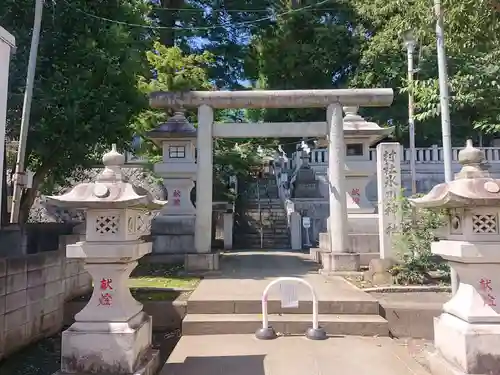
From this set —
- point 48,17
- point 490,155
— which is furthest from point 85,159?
point 490,155

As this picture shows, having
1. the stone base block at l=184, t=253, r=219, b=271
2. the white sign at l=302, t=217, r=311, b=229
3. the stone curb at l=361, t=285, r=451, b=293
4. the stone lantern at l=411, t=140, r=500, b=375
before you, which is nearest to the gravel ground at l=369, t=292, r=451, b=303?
the stone curb at l=361, t=285, r=451, b=293

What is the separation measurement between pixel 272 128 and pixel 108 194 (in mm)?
6824

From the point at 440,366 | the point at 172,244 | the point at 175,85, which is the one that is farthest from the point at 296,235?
the point at 440,366

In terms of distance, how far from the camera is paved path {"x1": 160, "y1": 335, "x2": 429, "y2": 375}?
5012 millimetres

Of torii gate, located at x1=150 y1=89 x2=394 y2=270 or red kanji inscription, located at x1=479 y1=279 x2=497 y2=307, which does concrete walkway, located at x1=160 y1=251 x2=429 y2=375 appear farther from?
torii gate, located at x1=150 y1=89 x2=394 y2=270

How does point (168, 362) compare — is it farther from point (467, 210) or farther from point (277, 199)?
point (277, 199)

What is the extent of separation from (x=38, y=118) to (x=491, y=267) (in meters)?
9.26

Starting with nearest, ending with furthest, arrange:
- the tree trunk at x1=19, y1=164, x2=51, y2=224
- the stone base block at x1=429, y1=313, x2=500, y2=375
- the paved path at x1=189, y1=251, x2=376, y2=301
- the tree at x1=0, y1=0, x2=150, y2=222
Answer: the stone base block at x1=429, y1=313, x2=500, y2=375 → the paved path at x1=189, y1=251, x2=376, y2=301 → the tree at x1=0, y1=0, x2=150, y2=222 → the tree trunk at x1=19, y1=164, x2=51, y2=224

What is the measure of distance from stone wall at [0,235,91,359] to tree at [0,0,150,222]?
2.73 m

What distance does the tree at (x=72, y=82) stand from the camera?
9312mm

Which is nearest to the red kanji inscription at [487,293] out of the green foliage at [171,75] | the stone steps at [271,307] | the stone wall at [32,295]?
the stone steps at [271,307]

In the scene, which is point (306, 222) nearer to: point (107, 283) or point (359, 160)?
point (359, 160)

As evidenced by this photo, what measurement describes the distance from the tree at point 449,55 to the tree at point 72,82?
679 centimetres

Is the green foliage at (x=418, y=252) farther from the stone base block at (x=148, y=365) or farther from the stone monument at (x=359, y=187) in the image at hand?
the stone base block at (x=148, y=365)
